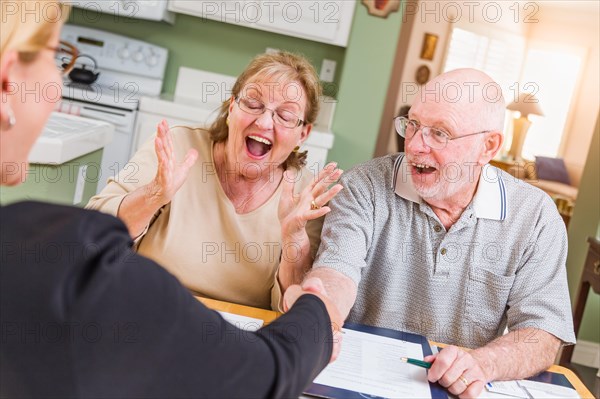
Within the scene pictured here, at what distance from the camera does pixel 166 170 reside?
164 centimetres

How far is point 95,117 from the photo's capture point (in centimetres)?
369

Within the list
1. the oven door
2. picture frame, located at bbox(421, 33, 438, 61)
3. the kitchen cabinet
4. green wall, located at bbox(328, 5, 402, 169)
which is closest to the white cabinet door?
the oven door

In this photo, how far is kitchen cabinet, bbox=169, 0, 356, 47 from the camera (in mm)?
3975

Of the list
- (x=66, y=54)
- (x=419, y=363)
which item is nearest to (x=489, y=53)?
(x=66, y=54)

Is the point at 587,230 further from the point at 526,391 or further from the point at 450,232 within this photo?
the point at 526,391

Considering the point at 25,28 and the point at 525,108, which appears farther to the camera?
the point at 525,108

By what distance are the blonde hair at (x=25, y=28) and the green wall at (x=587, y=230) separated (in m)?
3.93

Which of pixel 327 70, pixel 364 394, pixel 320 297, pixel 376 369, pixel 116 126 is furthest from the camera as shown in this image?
pixel 327 70

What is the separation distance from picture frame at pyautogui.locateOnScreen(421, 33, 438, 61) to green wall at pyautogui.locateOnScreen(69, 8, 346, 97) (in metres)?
5.17

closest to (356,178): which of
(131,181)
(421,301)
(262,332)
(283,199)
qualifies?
(283,199)

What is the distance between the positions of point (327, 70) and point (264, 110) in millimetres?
2388

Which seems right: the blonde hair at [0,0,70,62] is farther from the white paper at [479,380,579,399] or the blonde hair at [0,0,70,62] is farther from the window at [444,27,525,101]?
the window at [444,27,525,101]

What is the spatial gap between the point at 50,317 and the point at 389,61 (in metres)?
3.53

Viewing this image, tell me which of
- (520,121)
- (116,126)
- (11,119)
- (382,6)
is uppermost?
(382,6)
